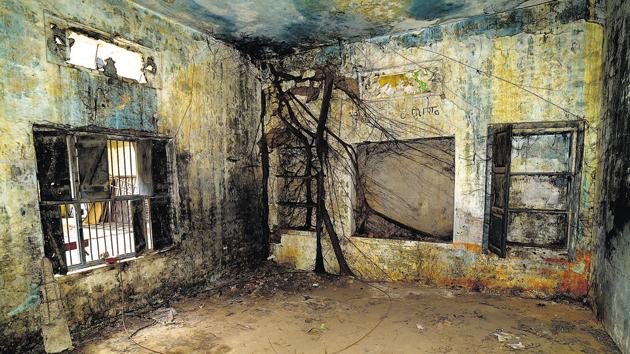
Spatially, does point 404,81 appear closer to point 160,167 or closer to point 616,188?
point 616,188

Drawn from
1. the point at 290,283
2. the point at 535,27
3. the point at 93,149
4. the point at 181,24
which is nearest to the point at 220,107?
the point at 181,24

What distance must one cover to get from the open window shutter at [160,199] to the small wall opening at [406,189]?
2.66m

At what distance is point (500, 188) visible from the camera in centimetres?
A: 374

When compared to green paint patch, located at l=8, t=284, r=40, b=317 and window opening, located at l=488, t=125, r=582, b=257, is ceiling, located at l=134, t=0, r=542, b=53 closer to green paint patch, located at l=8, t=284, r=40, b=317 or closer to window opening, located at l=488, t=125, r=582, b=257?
window opening, located at l=488, t=125, r=582, b=257

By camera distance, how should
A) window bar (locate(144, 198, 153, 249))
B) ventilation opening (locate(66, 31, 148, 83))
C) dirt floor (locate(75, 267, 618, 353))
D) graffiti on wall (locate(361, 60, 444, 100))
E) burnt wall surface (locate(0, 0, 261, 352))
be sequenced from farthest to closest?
graffiti on wall (locate(361, 60, 444, 100)) < window bar (locate(144, 198, 153, 249)) < ventilation opening (locate(66, 31, 148, 83)) < dirt floor (locate(75, 267, 618, 353)) < burnt wall surface (locate(0, 0, 261, 352))

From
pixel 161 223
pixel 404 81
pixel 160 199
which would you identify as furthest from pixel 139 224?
pixel 404 81

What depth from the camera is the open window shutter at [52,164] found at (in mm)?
2814

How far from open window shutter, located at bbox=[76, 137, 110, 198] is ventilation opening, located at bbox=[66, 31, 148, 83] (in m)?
0.75

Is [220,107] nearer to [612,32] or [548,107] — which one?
[548,107]

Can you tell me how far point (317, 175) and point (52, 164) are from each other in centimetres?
315

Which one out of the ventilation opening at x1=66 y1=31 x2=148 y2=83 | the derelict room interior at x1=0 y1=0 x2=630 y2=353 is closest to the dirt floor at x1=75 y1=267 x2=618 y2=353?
the derelict room interior at x1=0 y1=0 x2=630 y2=353

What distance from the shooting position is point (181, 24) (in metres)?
4.02

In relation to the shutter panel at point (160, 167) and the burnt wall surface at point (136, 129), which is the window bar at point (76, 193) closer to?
the burnt wall surface at point (136, 129)

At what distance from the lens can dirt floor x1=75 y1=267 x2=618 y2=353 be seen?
2.92m
